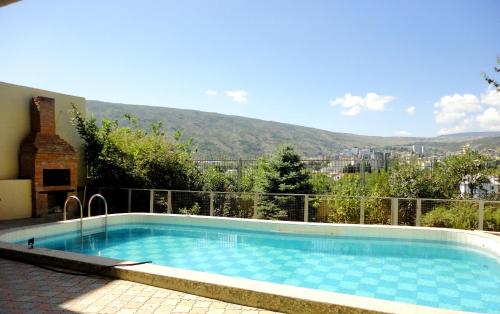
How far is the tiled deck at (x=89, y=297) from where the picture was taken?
3914 millimetres

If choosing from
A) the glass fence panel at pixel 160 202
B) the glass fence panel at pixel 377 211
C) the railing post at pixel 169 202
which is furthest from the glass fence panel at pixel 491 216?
the glass fence panel at pixel 160 202

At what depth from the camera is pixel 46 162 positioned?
37.3ft

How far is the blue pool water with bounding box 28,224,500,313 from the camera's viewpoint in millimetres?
6184

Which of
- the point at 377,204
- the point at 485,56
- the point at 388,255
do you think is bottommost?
the point at 388,255

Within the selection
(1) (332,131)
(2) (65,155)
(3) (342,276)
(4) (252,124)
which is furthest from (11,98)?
(1) (332,131)

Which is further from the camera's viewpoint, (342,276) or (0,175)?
(0,175)

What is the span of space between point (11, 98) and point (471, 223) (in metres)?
13.6

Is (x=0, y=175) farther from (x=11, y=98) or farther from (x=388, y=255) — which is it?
(x=388, y=255)

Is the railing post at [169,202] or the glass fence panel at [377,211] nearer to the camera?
the glass fence panel at [377,211]

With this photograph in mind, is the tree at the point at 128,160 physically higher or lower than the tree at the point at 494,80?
lower

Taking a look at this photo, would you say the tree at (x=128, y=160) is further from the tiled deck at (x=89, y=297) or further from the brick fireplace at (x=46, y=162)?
the tiled deck at (x=89, y=297)

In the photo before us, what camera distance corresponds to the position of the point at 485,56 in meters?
12.4

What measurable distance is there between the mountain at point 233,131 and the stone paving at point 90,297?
53.3m

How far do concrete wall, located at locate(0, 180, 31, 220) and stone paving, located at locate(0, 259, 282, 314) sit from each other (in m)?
6.46
